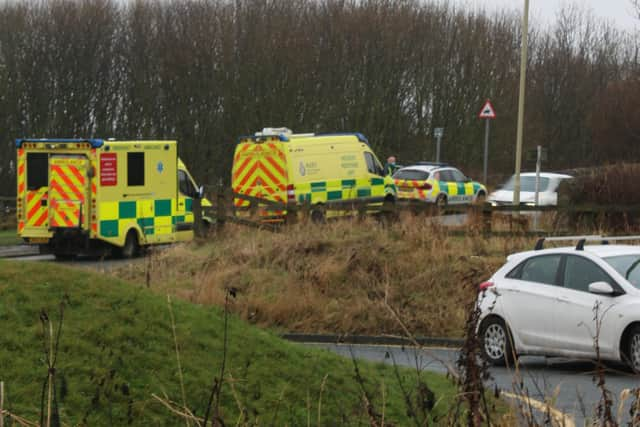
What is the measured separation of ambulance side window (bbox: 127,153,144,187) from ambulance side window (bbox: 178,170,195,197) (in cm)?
176

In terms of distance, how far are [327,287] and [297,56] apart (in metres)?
31.5

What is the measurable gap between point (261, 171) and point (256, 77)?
18337 millimetres

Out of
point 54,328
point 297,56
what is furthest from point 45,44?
point 54,328

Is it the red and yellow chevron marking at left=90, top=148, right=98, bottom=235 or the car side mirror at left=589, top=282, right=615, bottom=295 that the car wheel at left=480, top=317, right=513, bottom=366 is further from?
the red and yellow chevron marking at left=90, top=148, right=98, bottom=235

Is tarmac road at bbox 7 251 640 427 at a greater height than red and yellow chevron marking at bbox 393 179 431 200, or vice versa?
red and yellow chevron marking at bbox 393 179 431 200

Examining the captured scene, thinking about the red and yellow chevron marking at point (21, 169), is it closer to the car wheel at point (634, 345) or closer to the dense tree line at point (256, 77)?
the dense tree line at point (256, 77)

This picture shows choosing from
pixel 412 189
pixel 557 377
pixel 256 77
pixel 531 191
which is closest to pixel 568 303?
pixel 557 377

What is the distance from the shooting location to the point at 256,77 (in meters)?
46.6

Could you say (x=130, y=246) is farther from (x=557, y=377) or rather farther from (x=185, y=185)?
(x=557, y=377)

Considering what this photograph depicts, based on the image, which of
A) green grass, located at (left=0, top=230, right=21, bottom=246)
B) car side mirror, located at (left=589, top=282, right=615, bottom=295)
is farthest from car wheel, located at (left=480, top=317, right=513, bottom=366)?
green grass, located at (left=0, top=230, right=21, bottom=246)

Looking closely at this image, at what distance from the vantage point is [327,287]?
17.1m

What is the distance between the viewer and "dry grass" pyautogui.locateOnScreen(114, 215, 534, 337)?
53.4ft

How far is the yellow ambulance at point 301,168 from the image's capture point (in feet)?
93.3

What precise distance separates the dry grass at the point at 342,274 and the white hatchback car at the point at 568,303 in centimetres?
127
